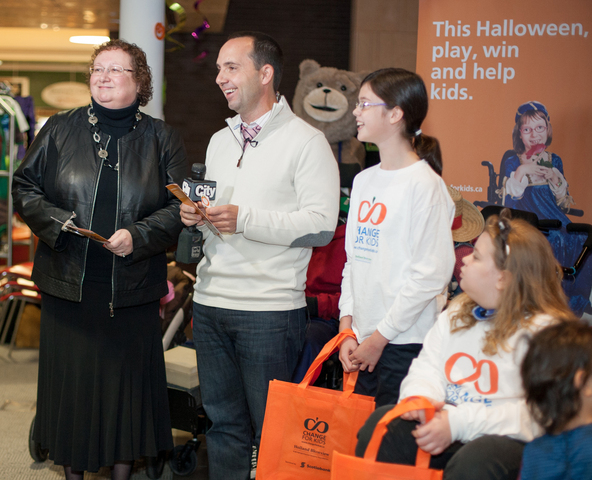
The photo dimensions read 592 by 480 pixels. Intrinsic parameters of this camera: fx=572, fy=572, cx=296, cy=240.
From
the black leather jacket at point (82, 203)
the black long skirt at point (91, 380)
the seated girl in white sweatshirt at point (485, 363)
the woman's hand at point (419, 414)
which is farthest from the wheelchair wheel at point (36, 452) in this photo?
the woman's hand at point (419, 414)

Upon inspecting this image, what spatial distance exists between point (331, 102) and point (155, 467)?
8.16ft

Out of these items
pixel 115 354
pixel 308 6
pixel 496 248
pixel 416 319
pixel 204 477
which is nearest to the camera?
pixel 496 248

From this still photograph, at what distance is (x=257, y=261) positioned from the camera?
1.85 meters

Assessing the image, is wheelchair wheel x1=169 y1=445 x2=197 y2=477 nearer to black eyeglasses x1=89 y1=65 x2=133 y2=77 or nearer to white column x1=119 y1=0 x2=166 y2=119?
black eyeglasses x1=89 y1=65 x2=133 y2=77

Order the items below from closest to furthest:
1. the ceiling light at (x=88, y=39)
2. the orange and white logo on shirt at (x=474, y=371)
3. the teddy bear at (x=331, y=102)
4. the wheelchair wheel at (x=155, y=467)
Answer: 1. the orange and white logo on shirt at (x=474, y=371)
2. the wheelchair wheel at (x=155, y=467)
3. the teddy bear at (x=331, y=102)
4. the ceiling light at (x=88, y=39)

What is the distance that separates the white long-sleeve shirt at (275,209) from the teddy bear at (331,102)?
1984 millimetres

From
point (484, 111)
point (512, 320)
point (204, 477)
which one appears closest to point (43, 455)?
point (204, 477)

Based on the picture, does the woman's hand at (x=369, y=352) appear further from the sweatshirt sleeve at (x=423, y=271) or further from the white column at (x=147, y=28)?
the white column at (x=147, y=28)

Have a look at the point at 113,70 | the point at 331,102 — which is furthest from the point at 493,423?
the point at 331,102

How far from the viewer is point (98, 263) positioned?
1.97 m

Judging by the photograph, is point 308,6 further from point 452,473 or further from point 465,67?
point 452,473

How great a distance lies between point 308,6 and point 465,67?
2.93m

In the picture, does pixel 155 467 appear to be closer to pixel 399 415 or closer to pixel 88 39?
pixel 399 415

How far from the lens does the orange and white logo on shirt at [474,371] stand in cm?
141
